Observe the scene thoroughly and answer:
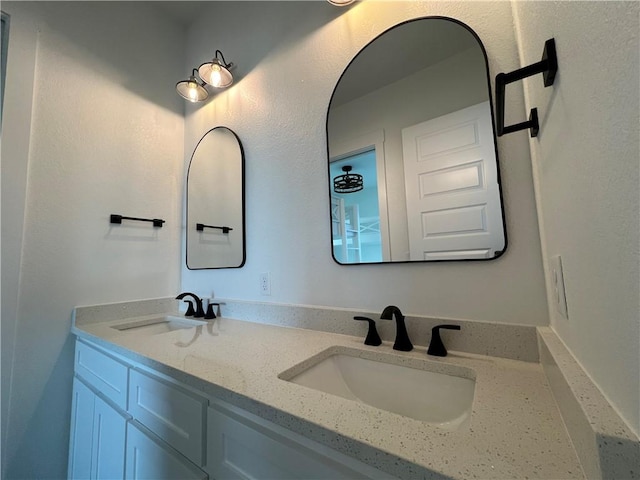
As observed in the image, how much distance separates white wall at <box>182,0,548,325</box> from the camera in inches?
31.0

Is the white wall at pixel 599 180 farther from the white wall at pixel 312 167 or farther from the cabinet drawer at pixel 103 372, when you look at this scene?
the cabinet drawer at pixel 103 372

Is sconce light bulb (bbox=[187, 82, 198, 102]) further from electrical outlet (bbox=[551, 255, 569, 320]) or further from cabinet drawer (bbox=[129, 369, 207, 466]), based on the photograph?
electrical outlet (bbox=[551, 255, 569, 320])

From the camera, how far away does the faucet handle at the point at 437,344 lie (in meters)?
0.79

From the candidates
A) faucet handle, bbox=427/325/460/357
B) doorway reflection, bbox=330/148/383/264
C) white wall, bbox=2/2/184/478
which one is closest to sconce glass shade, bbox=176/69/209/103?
white wall, bbox=2/2/184/478

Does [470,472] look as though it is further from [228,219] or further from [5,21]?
[5,21]

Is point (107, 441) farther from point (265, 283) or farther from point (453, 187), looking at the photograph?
point (453, 187)

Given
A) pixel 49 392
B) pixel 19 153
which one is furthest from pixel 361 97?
pixel 49 392

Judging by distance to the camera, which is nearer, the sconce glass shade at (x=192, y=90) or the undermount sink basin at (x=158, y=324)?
the undermount sink basin at (x=158, y=324)

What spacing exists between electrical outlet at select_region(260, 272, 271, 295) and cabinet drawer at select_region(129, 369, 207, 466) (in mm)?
581

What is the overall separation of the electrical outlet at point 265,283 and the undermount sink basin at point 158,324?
35 centimetres

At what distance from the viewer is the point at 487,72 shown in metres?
0.84

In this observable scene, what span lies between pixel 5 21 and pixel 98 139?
0.60 metres

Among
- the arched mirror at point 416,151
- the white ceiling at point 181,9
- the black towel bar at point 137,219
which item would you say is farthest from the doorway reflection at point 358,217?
the white ceiling at point 181,9

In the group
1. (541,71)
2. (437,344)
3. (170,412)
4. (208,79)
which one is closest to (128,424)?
(170,412)
